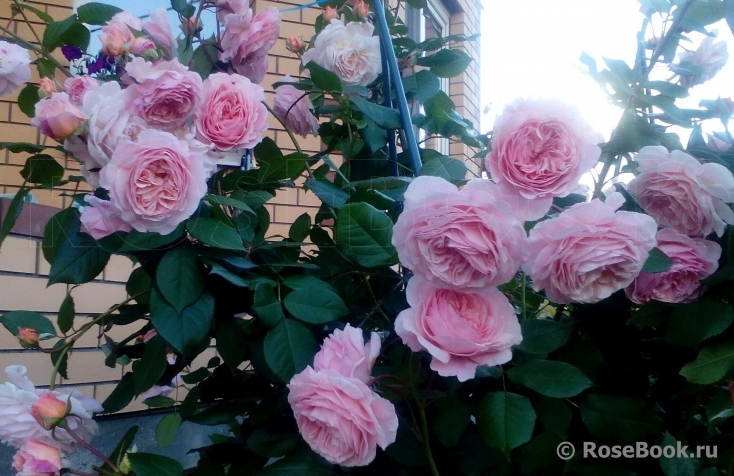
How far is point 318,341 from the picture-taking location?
2.08 ft

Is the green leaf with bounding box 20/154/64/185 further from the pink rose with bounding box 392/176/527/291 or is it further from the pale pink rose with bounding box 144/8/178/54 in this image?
the pink rose with bounding box 392/176/527/291

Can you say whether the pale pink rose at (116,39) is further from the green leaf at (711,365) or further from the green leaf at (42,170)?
the green leaf at (711,365)

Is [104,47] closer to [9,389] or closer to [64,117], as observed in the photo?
[64,117]

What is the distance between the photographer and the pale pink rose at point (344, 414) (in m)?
0.47

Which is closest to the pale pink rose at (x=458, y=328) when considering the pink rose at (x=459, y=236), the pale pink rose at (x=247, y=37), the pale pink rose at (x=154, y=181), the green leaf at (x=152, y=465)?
the pink rose at (x=459, y=236)

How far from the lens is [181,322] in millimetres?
547

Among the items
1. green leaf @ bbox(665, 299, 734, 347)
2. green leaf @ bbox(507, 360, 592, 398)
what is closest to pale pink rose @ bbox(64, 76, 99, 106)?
green leaf @ bbox(507, 360, 592, 398)

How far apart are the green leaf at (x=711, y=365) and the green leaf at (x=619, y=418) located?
0.06m

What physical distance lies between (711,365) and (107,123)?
2.24ft

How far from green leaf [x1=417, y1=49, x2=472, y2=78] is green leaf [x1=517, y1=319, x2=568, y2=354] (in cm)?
56

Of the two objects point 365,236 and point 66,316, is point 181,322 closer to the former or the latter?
point 365,236

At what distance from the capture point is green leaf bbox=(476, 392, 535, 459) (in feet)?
1.55

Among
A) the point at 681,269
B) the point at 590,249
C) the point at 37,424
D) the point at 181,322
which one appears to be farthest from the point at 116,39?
the point at 681,269

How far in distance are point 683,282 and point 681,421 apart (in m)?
0.21
